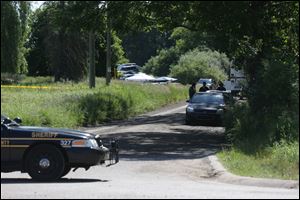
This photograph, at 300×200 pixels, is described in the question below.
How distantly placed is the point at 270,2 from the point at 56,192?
11.3 m

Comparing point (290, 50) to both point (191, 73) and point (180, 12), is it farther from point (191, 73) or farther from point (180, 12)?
point (191, 73)

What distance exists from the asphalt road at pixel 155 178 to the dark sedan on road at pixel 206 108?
3487 mm

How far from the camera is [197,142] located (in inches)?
851

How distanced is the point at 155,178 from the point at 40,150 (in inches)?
104

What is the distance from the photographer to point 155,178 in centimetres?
1298

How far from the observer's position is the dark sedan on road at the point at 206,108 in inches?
1107

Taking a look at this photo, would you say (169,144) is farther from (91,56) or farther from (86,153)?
(91,56)

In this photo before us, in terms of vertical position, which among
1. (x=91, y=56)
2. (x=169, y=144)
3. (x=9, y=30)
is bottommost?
(x=169, y=144)

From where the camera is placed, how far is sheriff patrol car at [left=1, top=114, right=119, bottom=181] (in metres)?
11.4

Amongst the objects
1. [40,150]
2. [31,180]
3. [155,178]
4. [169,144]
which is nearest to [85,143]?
[40,150]

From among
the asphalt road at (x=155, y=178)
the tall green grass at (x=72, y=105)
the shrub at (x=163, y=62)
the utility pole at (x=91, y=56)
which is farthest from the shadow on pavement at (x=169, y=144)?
the shrub at (x=163, y=62)

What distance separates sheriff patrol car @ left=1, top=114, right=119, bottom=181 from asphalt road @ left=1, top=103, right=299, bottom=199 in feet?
0.90

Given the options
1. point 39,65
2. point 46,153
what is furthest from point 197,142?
point 39,65

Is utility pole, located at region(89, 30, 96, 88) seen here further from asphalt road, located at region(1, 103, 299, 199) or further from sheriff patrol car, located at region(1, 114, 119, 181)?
sheriff patrol car, located at region(1, 114, 119, 181)
